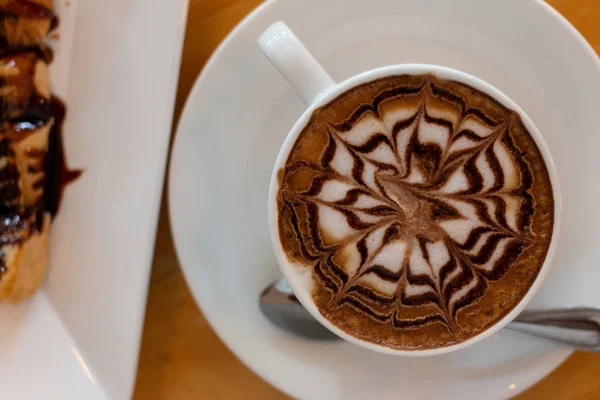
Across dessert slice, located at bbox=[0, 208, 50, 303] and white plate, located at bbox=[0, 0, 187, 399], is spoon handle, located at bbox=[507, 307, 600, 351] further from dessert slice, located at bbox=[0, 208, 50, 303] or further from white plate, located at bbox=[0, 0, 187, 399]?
dessert slice, located at bbox=[0, 208, 50, 303]

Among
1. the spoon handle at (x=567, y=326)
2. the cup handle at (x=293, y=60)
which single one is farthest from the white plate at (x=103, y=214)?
the spoon handle at (x=567, y=326)

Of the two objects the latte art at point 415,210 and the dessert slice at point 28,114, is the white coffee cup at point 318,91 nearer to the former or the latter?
the latte art at point 415,210

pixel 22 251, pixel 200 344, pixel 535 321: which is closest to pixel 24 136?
pixel 22 251

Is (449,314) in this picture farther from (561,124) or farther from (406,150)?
(561,124)

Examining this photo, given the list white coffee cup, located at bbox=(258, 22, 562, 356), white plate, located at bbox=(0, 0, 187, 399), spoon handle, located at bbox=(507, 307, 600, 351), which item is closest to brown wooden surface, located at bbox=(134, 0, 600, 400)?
white plate, located at bbox=(0, 0, 187, 399)

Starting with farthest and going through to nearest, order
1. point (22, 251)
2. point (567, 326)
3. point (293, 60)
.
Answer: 1. point (22, 251)
2. point (567, 326)
3. point (293, 60)

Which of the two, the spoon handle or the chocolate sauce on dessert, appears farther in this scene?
the chocolate sauce on dessert

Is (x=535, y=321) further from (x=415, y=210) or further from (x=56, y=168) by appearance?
(x=56, y=168)
